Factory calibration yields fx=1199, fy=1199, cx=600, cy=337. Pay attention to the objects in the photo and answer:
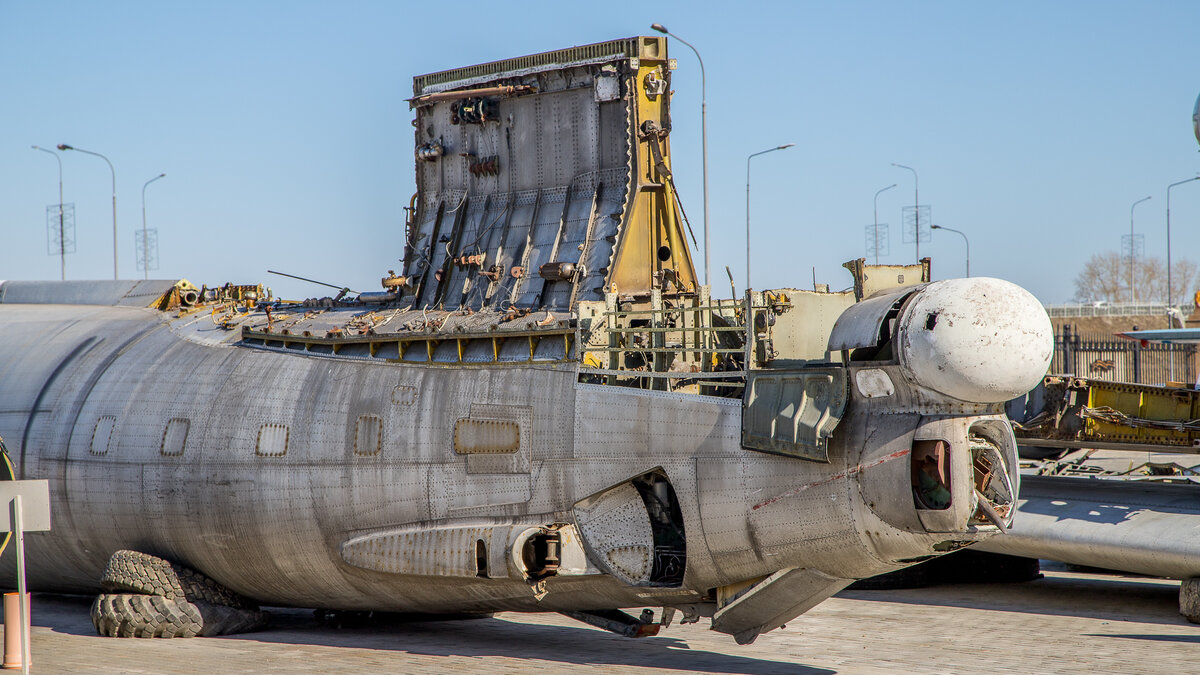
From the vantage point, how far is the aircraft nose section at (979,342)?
1314 centimetres

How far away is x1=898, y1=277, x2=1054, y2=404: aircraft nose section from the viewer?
1314cm

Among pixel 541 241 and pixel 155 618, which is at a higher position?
pixel 541 241

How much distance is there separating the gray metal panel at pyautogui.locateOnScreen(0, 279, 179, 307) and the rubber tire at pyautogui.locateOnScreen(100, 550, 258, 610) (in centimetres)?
628

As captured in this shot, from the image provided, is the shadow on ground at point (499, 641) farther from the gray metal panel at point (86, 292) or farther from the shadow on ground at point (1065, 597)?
the shadow on ground at point (1065, 597)

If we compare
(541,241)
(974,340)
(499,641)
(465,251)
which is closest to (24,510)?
(499,641)

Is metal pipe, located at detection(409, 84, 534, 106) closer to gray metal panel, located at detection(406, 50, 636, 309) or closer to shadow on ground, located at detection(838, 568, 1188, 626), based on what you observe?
gray metal panel, located at detection(406, 50, 636, 309)

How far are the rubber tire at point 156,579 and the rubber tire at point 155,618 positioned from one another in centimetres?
10

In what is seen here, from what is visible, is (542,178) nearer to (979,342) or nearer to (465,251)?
(465,251)

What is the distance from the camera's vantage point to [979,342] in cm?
1313

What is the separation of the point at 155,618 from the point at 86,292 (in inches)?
344

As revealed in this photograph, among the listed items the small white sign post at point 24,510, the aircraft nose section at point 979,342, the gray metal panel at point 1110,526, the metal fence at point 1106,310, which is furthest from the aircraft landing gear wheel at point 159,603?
the metal fence at point 1106,310

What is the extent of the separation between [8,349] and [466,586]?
36.8 feet

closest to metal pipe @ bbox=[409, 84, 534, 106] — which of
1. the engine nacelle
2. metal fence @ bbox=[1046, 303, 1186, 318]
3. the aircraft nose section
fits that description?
the engine nacelle

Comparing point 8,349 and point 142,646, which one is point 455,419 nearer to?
point 142,646
